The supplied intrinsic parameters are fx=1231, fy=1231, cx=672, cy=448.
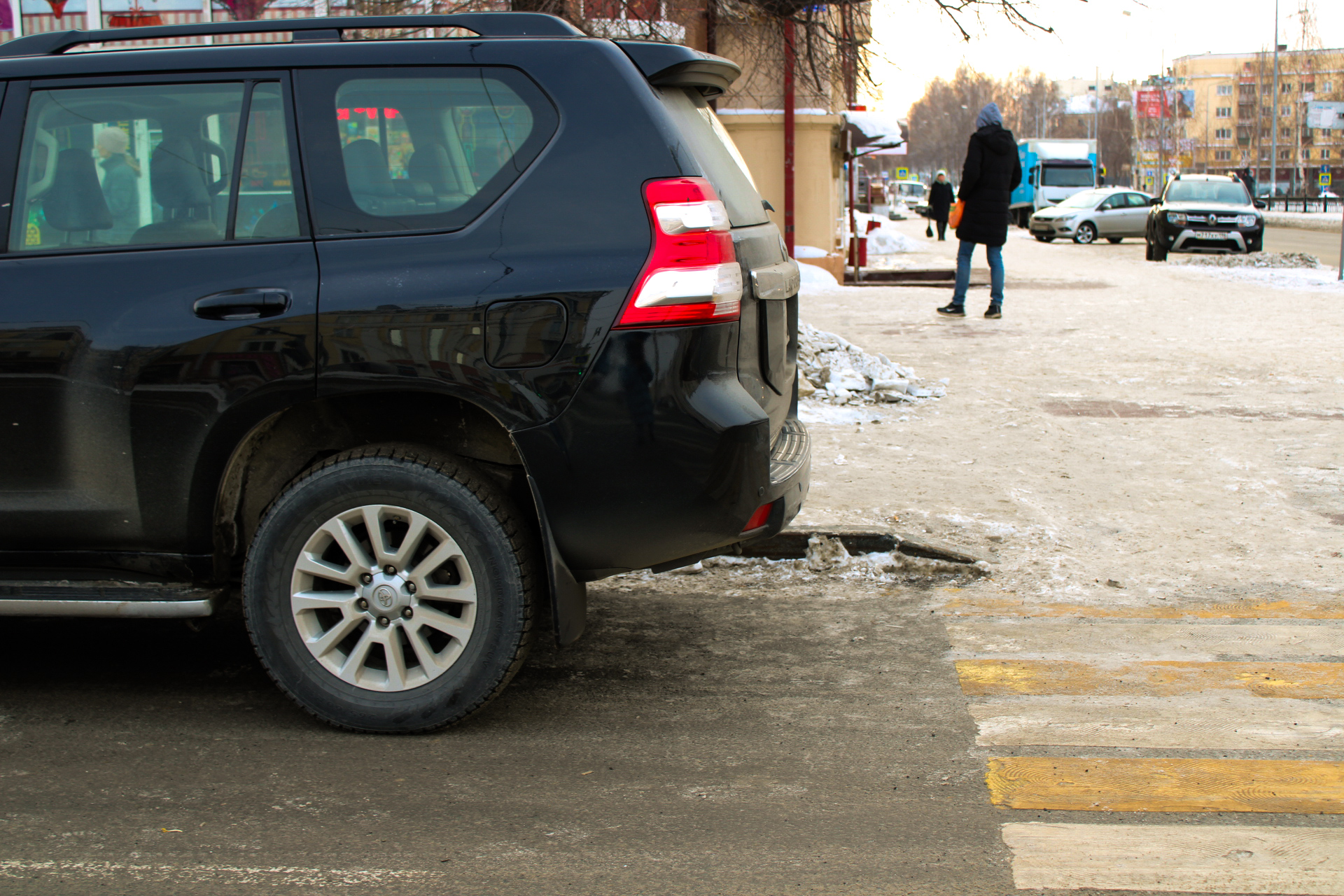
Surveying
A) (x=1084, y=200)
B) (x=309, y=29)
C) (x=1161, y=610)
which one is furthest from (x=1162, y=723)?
(x=1084, y=200)

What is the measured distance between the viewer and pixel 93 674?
404cm

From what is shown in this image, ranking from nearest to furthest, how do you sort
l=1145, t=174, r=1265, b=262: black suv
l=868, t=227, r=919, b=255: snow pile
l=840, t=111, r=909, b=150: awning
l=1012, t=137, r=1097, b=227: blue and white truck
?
1. l=840, t=111, r=909, b=150: awning
2. l=1145, t=174, r=1265, b=262: black suv
3. l=868, t=227, r=919, b=255: snow pile
4. l=1012, t=137, r=1097, b=227: blue and white truck

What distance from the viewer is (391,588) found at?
3.46 metres

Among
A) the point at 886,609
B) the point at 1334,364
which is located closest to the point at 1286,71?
the point at 1334,364

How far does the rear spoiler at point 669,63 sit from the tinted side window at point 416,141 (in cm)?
33

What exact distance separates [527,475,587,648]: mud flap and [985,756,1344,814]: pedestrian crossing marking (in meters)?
1.22

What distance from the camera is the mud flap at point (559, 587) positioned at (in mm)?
3393

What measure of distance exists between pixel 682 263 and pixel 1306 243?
35079 millimetres

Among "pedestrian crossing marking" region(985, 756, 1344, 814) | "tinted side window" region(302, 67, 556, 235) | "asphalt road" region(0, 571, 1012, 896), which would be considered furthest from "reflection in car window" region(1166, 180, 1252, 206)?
"tinted side window" region(302, 67, 556, 235)

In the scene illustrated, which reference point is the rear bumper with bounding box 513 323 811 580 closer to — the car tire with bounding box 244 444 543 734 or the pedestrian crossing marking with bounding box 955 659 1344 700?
the car tire with bounding box 244 444 543 734

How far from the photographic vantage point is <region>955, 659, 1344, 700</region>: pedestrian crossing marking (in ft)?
12.7

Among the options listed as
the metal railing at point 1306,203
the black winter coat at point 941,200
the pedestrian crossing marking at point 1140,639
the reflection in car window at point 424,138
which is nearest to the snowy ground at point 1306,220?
the metal railing at point 1306,203

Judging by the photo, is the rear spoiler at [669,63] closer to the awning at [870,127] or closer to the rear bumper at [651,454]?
the rear bumper at [651,454]

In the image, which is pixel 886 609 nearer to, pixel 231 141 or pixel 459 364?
pixel 459 364
